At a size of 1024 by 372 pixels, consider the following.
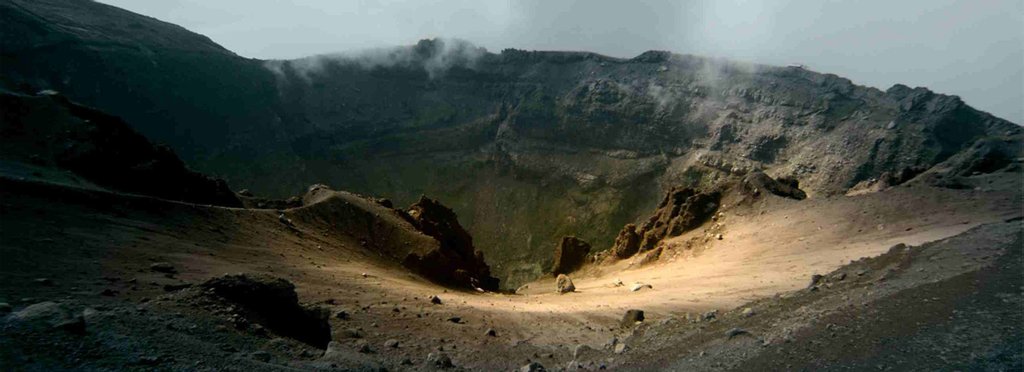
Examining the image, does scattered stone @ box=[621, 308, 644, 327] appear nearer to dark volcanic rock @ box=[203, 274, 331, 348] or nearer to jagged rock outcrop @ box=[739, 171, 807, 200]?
dark volcanic rock @ box=[203, 274, 331, 348]

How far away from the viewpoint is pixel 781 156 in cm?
6525

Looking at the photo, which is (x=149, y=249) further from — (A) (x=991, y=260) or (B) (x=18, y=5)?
(B) (x=18, y=5)

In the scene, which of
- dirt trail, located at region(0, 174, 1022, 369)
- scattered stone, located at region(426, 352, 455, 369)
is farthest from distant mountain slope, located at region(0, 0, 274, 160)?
scattered stone, located at region(426, 352, 455, 369)

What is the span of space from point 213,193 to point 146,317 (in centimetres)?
1576

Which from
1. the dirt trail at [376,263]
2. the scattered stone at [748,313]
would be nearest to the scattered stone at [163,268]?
the dirt trail at [376,263]

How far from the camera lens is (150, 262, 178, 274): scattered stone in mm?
10898

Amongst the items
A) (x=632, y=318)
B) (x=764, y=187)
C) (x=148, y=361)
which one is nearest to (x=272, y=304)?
(x=148, y=361)

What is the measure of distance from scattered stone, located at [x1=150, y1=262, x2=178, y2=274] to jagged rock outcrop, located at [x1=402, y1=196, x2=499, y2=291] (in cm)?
1413

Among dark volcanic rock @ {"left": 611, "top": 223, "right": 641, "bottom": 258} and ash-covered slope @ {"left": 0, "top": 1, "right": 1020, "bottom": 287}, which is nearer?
dark volcanic rock @ {"left": 611, "top": 223, "right": 641, "bottom": 258}

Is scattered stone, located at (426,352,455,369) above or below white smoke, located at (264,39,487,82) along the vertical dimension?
below

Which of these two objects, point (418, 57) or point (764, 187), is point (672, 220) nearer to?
point (764, 187)

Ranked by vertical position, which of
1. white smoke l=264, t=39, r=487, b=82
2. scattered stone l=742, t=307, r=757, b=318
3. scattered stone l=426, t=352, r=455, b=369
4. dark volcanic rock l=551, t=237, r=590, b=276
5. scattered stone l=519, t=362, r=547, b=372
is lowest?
dark volcanic rock l=551, t=237, r=590, b=276

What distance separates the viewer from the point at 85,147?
15.8 meters

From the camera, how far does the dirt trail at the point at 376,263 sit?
9.59 meters
